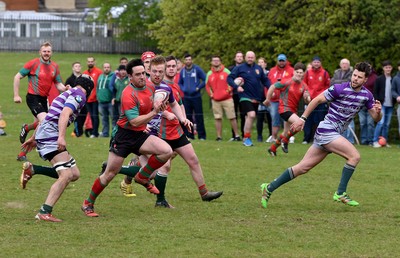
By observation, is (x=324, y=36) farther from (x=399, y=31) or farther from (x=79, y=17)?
(x=79, y=17)

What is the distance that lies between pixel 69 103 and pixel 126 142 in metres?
0.92

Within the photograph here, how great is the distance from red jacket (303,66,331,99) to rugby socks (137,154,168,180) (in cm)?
1093

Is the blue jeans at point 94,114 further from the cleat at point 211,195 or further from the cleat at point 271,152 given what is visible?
the cleat at point 211,195

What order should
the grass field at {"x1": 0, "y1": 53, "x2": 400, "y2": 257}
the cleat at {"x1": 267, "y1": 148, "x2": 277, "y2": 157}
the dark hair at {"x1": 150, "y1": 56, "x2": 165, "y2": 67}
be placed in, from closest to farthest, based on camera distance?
the grass field at {"x1": 0, "y1": 53, "x2": 400, "y2": 257} → the dark hair at {"x1": 150, "y1": 56, "x2": 165, "y2": 67} → the cleat at {"x1": 267, "y1": 148, "x2": 277, "y2": 157}

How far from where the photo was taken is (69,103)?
1109cm

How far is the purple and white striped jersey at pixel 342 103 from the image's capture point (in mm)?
12234

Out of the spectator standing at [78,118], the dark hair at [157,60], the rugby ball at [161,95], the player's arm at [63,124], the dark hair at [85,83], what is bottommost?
the spectator standing at [78,118]

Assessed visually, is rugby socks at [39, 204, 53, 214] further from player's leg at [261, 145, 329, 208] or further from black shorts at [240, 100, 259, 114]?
black shorts at [240, 100, 259, 114]

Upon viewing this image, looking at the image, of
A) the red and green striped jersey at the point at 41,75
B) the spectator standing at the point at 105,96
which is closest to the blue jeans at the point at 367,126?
the spectator standing at the point at 105,96

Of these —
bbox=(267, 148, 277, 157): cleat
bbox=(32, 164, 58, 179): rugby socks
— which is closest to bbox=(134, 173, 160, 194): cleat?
bbox=(32, 164, 58, 179): rugby socks

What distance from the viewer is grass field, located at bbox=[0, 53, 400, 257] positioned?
9.66 meters

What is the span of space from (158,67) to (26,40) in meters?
49.1

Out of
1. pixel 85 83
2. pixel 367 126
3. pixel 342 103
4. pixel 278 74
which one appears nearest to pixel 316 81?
pixel 278 74

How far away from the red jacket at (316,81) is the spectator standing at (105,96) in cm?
522
